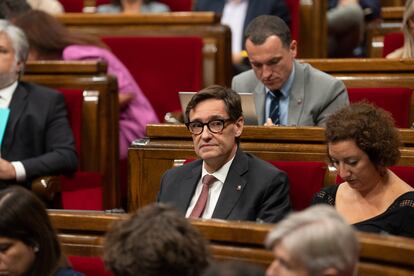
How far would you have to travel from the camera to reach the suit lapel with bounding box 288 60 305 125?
Result: 1.91 metres

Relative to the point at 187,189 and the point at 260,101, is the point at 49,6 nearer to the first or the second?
the point at 260,101

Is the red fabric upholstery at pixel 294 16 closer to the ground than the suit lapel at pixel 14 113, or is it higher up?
higher up

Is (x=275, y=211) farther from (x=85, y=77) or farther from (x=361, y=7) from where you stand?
(x=361, y=7)

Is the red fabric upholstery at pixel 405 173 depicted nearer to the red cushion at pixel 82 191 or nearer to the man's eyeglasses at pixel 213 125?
the man's eyeglasses at pixel 213 125

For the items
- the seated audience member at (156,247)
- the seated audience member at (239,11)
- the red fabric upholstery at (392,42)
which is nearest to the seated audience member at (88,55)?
the seated audience member at (239,11)

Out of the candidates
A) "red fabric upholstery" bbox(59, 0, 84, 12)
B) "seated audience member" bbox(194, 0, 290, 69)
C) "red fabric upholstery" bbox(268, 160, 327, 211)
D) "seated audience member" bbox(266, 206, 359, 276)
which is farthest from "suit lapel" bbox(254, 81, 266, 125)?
"red fabric upholstery" bbox(59, 0, 84, 12)

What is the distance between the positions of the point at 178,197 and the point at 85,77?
2.19ft

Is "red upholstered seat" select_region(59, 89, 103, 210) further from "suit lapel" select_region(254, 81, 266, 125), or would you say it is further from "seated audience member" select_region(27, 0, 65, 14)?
"seated audience member" select_region(27, 0, 65, 14)

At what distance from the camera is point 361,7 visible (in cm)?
279

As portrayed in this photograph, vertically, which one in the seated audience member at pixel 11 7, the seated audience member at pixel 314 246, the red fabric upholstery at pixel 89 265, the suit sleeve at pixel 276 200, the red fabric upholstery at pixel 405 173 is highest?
the seated audience member at pixel 11 7

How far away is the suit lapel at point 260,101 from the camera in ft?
6.41

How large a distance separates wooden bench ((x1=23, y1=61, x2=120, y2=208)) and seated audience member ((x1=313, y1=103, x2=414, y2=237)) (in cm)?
80

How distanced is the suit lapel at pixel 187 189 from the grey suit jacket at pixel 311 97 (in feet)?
1.20

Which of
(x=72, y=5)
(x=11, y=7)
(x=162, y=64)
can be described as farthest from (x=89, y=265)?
(x=72, y=5)
